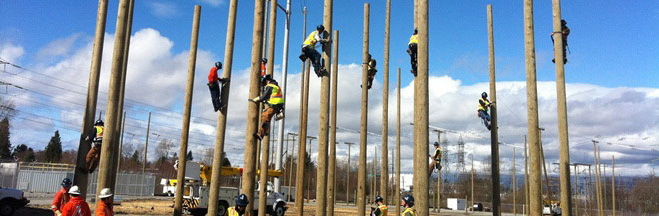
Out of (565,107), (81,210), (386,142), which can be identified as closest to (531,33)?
(565,107)

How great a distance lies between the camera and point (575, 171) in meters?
50.7

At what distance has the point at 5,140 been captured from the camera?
6334cm

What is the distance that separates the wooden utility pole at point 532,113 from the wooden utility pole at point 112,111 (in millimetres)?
6337

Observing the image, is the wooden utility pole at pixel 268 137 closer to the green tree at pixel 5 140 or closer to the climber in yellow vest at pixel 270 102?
the climber in yellow vest at pixel 270 102

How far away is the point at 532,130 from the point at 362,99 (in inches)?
136

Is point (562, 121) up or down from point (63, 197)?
up

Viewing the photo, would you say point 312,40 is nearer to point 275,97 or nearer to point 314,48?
point 314,48

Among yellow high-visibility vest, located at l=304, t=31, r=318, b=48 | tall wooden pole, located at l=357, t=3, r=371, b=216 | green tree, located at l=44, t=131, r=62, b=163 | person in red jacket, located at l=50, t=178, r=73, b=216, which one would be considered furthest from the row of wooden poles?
green tree, located at l=44, t=131, r=62, b=163

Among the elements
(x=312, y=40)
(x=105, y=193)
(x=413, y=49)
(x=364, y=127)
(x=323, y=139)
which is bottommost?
(x=105, y=193)

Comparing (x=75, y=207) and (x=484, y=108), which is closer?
(x=75, y=207)

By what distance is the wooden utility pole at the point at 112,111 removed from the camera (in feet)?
20.3

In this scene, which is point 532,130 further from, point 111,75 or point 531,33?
point 111,75

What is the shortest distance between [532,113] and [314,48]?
12.6 feet

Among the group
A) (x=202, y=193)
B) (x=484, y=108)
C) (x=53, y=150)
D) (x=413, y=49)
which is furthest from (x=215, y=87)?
(x=53, y=150)
